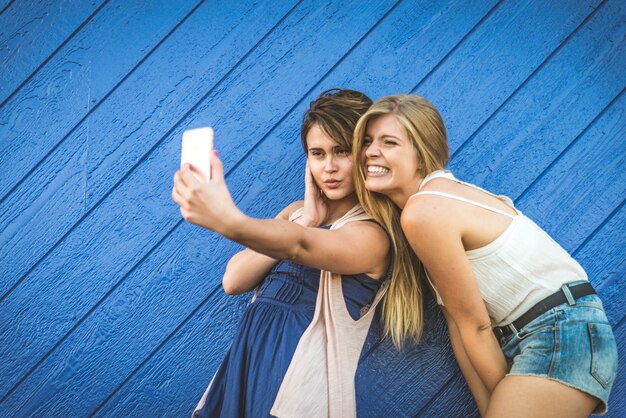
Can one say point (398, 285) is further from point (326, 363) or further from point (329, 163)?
point (329, 163)

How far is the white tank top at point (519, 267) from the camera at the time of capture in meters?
1.51

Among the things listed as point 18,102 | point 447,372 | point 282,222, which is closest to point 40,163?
point 18,102

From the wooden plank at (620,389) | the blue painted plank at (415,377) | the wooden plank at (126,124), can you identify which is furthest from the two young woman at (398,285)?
the wooden plank at (620,389)

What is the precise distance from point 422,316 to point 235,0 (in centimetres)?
141

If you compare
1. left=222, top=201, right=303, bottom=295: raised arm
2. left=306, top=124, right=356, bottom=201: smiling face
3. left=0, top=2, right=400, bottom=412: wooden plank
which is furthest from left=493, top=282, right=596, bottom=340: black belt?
left=0, top=2, right=400, bottom=412: wooden plank

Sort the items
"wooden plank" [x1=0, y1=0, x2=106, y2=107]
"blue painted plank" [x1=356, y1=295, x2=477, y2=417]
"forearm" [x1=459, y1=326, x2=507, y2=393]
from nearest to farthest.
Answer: "forearm" [x1=459, y1=326, x2=507, y2=393], "blue painted plank" [x1=356, y1=295, x2=477, y2=417], "wooden plank" [x1=0, y1=0, x2=106, y2=107]

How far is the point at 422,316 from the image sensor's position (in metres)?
1.84

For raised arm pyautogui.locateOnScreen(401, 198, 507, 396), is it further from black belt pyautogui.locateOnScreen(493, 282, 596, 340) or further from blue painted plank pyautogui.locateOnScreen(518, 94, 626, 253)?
blue painted plank pyautogui.locateOnScreen(518, 94, 626, 253)

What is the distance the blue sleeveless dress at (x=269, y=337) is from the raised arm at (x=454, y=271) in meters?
0.28

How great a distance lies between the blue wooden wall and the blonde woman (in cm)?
48

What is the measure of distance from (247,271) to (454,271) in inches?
27.1

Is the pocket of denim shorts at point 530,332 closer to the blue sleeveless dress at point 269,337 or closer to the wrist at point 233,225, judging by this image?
the blue sleeveless dress at point 269,337

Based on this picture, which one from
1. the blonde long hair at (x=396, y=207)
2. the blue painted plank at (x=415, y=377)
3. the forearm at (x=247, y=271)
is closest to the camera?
the blonde long hair at (x=396, y=207)

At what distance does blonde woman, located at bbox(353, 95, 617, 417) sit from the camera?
4.72 ft
